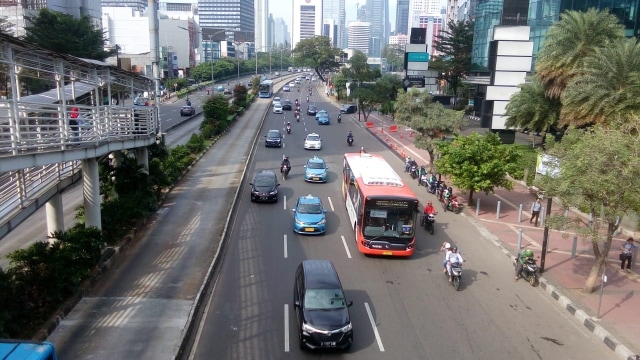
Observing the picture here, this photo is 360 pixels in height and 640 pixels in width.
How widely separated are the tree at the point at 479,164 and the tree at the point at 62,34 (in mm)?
40311

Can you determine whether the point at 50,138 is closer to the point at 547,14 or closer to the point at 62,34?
the point at 62,34

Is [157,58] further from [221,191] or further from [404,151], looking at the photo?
[404,151]

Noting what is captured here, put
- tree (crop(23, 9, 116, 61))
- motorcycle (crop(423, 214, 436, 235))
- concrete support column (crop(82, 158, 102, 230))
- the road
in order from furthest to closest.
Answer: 1. tree (crop(23, 9, 116, 61))
2. motorcycle (crop(423, 214, 436, 235))
3. concrete support column (crop(82, 158, 102, 230))
4. the road

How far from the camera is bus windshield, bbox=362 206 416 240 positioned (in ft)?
61.5

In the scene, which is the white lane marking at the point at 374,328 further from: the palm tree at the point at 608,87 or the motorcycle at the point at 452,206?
the palm tree at the point at 608,87

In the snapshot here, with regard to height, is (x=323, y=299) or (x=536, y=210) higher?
(x=323, y=299)

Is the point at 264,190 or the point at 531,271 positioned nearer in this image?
the point at 531,271

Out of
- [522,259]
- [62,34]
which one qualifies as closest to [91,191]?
[522,259]

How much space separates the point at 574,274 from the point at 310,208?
1051 centimetres

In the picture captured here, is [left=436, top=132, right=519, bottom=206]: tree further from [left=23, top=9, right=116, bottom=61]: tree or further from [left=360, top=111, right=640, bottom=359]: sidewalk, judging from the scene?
[left=23, top=9, right=116, bottom=61]: tree

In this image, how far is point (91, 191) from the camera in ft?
57.8

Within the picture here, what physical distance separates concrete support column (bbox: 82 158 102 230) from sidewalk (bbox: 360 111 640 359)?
599 inches

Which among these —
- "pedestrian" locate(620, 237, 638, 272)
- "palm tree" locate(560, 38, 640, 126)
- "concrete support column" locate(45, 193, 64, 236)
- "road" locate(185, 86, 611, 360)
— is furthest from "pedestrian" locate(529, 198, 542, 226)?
"concrete support column" locate(45, 193, 64, 236)

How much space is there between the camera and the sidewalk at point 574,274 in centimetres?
1436
